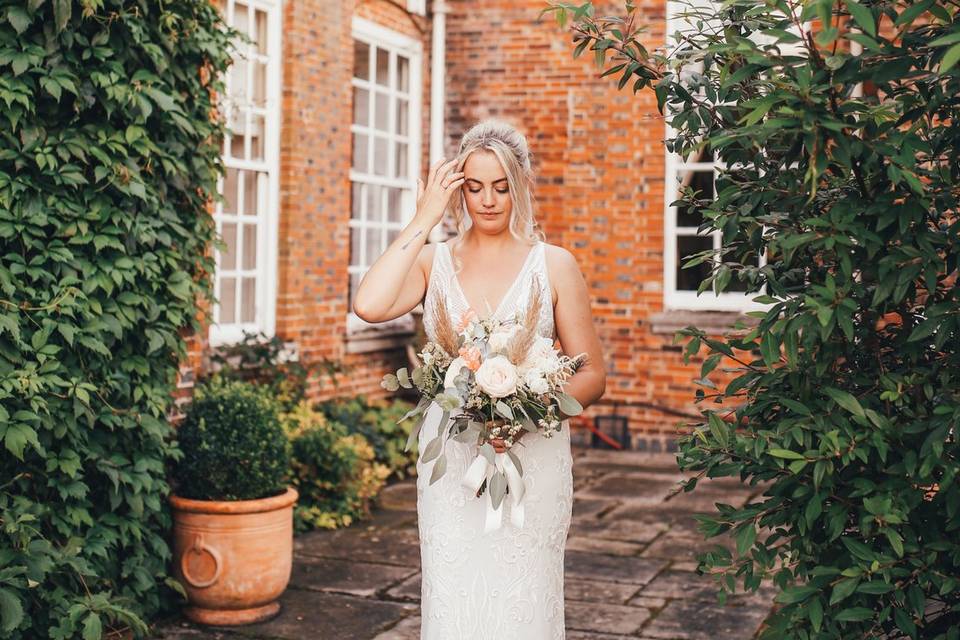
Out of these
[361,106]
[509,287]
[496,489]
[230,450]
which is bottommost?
[230,450]

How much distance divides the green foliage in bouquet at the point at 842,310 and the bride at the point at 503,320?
63cm

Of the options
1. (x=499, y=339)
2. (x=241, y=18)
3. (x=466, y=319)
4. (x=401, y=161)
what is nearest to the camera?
(x=499, y=339)

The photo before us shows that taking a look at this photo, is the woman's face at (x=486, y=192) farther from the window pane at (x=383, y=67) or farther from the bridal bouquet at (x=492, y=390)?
the window pane at (x=383, y=67)

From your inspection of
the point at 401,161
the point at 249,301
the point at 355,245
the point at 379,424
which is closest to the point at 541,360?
the point at 249,301

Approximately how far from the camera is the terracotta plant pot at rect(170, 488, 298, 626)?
551 cm

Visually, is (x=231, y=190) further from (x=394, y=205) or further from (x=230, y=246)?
(x=394, y=205)

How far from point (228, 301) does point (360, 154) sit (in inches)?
91.3

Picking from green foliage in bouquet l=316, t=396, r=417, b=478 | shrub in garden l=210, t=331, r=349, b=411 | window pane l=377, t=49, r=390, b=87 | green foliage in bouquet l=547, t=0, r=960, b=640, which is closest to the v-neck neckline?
green foliage in bouquet l=547, t=0, r=960, b=640

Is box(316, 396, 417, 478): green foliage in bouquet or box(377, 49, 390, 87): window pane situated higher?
box(377, 49, 390, 87): window pane

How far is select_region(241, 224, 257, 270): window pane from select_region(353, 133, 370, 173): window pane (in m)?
1.63

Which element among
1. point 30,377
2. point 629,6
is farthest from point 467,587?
point 30,377

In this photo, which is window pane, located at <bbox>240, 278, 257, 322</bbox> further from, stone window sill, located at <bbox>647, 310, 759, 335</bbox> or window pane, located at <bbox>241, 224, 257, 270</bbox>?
stone window sill, located at <bbox>647, 310, 759, 335</bbox>

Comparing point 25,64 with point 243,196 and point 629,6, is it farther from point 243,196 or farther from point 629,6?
point 243,196

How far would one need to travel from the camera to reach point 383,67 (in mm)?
10656
